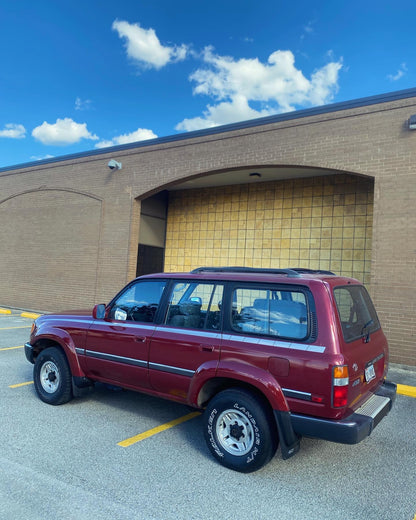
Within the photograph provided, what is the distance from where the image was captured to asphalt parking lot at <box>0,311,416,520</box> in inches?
124

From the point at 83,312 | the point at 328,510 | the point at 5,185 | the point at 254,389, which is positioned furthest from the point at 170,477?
the point at 5,185

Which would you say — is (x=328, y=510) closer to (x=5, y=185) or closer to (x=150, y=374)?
(x=150, y=374)

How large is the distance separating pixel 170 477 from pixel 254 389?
1049 millimetres

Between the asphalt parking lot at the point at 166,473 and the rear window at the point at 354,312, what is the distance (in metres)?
1.29

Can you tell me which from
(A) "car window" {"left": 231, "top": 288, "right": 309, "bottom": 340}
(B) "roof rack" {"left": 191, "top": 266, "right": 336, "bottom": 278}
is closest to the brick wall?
(B) "roof rack" {"left": 191, "top": 266, "right": 336, "bottom": 278}

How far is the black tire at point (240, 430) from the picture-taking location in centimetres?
361

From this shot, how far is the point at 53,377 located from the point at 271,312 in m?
3.24

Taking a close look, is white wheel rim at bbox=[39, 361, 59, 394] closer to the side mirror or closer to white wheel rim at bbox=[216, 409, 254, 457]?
the side mirror

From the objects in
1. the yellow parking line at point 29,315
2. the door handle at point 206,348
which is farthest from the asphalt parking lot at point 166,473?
the yellow parking line at point 29,315

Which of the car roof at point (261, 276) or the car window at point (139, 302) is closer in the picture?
the car roof at point (261, 276)

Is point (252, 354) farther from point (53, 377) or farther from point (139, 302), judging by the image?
point (53, 377)

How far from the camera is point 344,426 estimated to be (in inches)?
130

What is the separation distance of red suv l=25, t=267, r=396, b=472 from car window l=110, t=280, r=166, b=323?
0.04ft

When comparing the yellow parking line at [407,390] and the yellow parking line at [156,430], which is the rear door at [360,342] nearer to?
the yellow parking line at [156,430]
